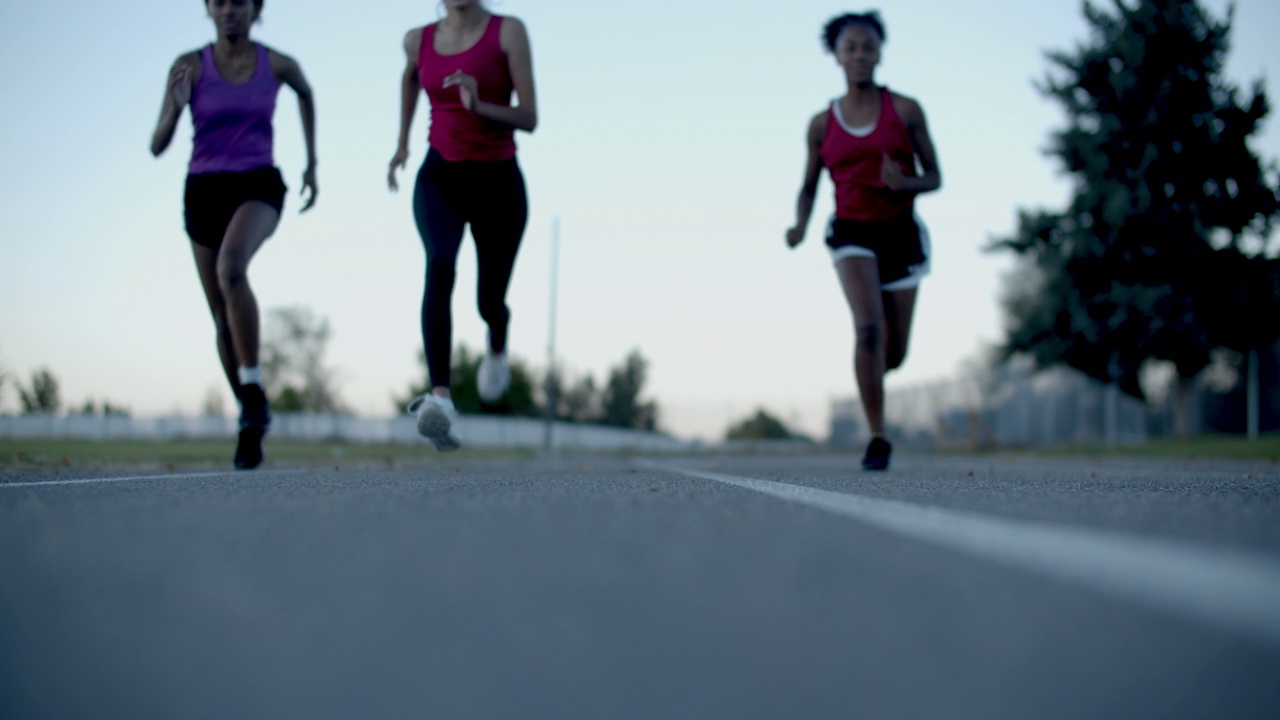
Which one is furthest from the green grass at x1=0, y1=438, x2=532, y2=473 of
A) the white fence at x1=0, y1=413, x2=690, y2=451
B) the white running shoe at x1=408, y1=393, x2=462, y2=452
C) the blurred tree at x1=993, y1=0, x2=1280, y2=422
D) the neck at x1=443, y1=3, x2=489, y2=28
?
the white fence at x1=0, y1=413, x2=690, y2=451

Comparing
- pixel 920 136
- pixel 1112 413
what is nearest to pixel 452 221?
pixel 920 136

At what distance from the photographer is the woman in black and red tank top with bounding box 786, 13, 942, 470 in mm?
6121

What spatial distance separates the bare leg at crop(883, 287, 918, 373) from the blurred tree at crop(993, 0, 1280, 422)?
2209 cm

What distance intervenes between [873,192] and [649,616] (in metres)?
5.38

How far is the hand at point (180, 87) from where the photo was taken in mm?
5477

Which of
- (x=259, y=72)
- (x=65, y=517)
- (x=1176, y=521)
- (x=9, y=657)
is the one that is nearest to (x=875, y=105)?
(x=259, y=72)

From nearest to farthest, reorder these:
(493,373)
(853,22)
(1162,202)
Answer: (493,373)
(853,22)
(1162,202)

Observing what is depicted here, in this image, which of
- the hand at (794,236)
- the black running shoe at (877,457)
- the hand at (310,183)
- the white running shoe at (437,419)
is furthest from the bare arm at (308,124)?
the black running shoe at (877,457)

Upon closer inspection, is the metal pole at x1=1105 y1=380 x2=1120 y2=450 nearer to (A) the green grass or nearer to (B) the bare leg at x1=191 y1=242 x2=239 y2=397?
(A) the green grass

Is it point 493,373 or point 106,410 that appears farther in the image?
point 106,410

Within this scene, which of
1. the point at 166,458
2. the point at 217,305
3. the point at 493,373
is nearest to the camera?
the point at 217,305

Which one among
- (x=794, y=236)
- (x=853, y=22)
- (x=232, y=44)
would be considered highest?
(x=853, y=22)

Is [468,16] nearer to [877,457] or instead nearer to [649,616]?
[877,457]

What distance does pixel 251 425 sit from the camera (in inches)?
210
